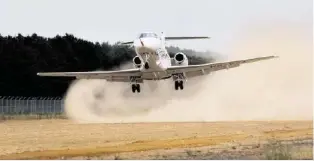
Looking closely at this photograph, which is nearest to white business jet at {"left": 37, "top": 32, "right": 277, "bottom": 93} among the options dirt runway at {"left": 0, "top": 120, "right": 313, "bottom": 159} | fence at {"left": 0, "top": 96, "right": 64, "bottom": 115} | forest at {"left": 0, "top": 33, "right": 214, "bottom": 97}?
fence at {"left": 0, "top": 96, "right": 64, "bottom": 115}

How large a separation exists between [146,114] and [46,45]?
4845 centimetres

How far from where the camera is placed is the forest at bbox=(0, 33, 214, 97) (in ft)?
320

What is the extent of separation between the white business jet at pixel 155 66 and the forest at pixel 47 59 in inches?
1028

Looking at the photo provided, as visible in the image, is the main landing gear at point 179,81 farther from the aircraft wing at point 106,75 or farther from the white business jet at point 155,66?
the aircraft wing at point 106,75

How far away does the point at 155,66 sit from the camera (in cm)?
5122

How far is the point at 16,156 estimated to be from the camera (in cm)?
2570

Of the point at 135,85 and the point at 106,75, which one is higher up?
the point at 106,75

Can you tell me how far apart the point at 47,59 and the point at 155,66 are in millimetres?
60157

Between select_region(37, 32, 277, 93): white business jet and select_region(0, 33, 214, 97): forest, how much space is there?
1028 inches

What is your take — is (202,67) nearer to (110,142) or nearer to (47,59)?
(110,142)

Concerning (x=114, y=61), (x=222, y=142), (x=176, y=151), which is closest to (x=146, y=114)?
(x=114, y=61)

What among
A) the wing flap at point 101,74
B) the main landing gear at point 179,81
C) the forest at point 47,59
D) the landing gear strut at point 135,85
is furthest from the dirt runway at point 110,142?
the forest at point 47,59

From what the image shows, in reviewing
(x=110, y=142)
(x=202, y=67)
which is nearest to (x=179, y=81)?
(x=202, y=67)

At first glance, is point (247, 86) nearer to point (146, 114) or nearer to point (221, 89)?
point (221, 89)
